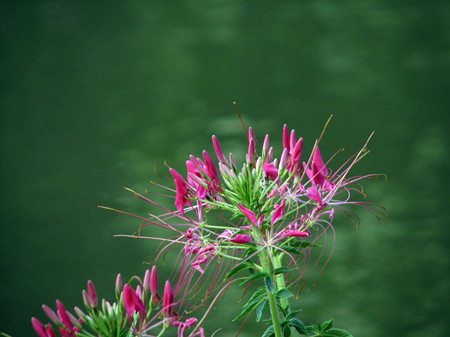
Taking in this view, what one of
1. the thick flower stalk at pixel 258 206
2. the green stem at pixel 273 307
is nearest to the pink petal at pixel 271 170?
the thick flower stalk at pixel 258 206

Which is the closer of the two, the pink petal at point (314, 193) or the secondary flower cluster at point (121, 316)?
the secondary flower cluster at point (121, 316)

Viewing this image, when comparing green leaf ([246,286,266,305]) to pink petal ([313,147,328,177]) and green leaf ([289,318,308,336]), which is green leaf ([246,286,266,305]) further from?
pink petal ([313,147,328,177])

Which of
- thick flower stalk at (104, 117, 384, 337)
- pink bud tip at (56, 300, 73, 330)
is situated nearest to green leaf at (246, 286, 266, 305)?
thick flower stalk at (104, 117, 384, 337)

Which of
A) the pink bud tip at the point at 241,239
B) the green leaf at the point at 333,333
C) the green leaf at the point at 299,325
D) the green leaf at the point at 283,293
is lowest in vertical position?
the green leaf at the point at 299,325

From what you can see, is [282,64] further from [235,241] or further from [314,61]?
[235,241]

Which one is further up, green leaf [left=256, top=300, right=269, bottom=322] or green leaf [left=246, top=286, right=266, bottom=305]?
green leaf [left=246, top=286, right=266, bottom=305]

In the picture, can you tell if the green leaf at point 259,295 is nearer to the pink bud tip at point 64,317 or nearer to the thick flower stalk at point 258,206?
the thick flower stalk at point 258,206

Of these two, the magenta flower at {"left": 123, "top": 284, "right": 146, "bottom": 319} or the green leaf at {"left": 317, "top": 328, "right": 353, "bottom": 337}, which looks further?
the green leaf at {"left": 317, "top": 328, "right": 353, "bottom": 337}

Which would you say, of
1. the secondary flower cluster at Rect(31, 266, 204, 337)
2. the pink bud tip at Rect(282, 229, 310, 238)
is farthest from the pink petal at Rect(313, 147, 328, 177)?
the secondary flower cluster at Rect(31, 266, 204, 337)

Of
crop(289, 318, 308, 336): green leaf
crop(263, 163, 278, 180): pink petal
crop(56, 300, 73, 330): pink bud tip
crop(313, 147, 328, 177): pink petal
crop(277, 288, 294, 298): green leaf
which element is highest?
crop(313, 147, 328, 177): pink petal

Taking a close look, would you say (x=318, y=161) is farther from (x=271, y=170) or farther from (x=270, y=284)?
(x=270, y=284)

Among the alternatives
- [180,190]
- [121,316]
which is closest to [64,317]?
[121,316]

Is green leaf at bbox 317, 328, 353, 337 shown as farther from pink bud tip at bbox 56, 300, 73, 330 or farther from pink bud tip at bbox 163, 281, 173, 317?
pink bud tip at bbox 56, 300, 73, 330

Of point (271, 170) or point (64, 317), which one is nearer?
point (64, 317)
